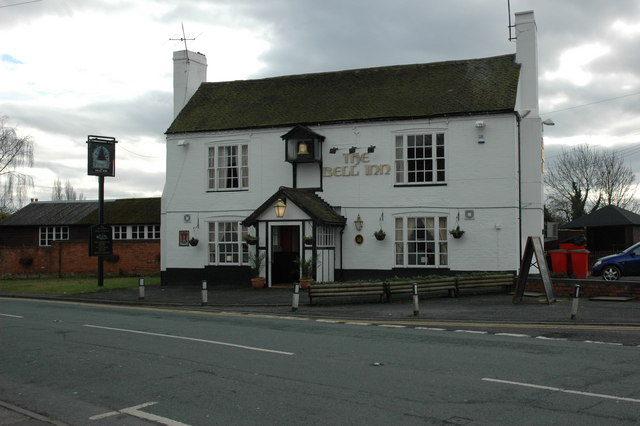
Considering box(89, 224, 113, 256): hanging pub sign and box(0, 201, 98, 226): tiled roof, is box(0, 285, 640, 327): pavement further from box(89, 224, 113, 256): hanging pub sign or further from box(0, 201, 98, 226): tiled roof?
box(0, 201, 98, 226): tiled roof

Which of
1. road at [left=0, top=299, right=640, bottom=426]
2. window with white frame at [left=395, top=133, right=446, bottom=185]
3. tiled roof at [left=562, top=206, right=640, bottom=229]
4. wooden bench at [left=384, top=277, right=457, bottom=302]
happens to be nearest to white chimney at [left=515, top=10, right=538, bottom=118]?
window with white frame at [left=395, top=133, right=446, bottom=185]

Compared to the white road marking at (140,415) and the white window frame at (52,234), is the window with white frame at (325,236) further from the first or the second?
the white window frame at (52,234)

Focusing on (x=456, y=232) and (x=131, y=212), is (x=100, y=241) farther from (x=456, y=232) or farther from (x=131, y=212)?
(x=131, y=212)

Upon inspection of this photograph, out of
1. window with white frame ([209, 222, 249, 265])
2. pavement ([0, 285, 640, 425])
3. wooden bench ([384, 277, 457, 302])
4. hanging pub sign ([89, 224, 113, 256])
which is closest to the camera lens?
pavement ([0, 285, 640, 425])

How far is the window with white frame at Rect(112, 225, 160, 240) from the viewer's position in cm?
4306

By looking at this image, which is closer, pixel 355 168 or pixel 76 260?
pixel 355 168

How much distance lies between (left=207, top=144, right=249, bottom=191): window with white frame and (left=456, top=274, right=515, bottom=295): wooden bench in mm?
11059

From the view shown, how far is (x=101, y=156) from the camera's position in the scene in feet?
93.4

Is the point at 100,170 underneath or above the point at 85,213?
above

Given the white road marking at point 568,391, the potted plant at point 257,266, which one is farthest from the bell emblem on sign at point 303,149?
the white road marking at point 568,391

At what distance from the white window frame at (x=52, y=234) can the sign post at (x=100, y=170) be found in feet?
64.1

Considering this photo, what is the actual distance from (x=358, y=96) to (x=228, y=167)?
21.7ft

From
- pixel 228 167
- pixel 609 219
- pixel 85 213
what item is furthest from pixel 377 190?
pixel 85 213

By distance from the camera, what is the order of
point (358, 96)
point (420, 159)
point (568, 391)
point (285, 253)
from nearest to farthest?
1. point (568, 391)
2. point (420, 159)
3. point (285, 253)
4. point (358, 96)
